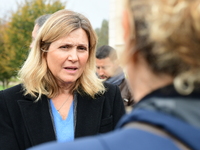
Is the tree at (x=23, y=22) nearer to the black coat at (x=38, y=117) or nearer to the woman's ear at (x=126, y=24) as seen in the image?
the black coat at (x=38, y=117)

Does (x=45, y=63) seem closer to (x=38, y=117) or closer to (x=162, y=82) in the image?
(x=38, y=117)

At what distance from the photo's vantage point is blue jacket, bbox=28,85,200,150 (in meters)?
0.91

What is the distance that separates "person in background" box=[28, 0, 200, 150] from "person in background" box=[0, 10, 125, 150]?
64.8 inches

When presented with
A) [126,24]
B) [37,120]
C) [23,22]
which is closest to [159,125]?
[126,24]

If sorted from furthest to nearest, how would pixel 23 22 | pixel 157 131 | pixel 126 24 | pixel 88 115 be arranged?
pixel 23 22, pixel 88 115, pixel 126 24, pixel 157 131

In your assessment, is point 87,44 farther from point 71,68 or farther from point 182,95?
point 182,95

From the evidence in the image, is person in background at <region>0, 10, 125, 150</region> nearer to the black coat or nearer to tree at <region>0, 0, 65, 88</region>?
the black coat

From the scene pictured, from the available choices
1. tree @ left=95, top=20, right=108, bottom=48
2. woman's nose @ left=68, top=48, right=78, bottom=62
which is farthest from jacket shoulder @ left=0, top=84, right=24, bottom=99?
tree @ left=95, top=20, right=108, bottom=48

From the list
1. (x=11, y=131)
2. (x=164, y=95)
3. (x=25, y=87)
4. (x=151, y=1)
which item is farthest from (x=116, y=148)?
(x=25, y=87)

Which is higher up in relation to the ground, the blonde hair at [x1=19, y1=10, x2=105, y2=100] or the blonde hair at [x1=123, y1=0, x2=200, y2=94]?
the blonde hair at [x1=123, y1=0, x2=200, y2=94]

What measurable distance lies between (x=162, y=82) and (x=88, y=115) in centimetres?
178

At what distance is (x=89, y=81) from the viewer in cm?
292

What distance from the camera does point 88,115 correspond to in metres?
2.76

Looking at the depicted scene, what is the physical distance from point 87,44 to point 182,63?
6.12ft
